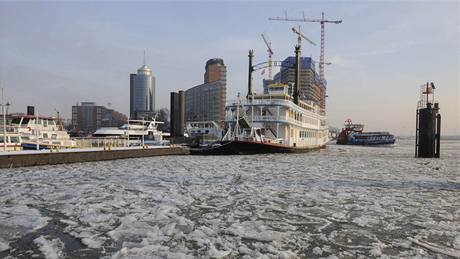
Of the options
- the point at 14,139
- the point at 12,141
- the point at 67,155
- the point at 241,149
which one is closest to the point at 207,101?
the point at 241,149

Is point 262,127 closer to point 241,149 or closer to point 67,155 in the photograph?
point 241,149

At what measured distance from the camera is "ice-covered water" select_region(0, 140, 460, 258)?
569cm

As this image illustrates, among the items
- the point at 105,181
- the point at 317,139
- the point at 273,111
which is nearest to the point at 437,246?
the point at 105,181

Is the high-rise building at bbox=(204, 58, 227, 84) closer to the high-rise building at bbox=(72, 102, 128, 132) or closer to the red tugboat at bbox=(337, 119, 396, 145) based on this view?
the high-rise building at bbox=(72, 102, 128, 132)

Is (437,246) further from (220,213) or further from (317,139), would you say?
(317,139)

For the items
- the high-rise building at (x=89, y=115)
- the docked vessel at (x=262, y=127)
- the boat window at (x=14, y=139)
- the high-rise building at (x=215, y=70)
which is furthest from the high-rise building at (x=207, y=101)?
the boat window at (x=14, y=139)

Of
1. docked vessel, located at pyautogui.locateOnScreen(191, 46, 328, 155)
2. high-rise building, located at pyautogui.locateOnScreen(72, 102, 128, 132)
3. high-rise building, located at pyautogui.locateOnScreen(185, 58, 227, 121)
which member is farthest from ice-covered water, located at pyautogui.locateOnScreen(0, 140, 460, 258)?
high-rise building, located at pyautogui.locateOnScreen(72, 102, 128, 132)

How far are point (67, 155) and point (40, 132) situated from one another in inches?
364

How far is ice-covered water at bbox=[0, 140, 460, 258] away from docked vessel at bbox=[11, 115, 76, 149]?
52.4 ft

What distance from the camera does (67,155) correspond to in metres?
22.4

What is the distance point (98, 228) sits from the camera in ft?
22.4

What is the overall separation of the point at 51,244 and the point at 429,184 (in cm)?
1333

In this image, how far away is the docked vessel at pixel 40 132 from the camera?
2736 cm

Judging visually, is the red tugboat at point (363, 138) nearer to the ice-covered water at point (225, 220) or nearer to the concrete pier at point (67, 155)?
the concrete pier at point (67, 155)
